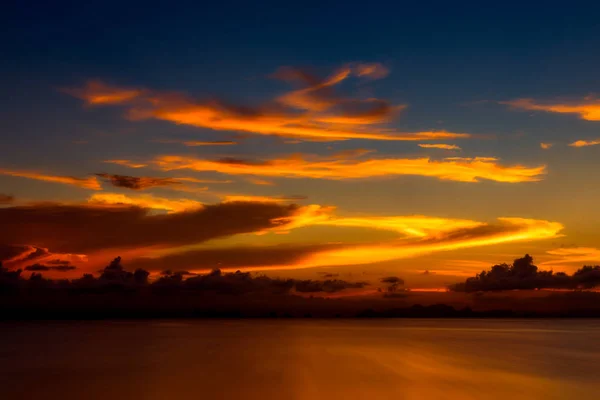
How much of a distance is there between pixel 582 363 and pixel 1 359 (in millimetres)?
60938

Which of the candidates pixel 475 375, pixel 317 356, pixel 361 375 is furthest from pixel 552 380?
pixel 317 356

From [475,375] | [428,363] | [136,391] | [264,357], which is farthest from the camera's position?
[264,357]

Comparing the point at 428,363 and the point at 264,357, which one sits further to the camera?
the point at 264,357

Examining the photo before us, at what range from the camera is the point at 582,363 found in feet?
234

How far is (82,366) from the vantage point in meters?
61.5

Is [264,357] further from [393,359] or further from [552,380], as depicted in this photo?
[552,380]

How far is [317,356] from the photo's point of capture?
74625 millimetres

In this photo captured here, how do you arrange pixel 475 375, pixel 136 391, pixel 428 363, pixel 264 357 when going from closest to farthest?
pixel 136 391 < pixel 475 375 < pixel 428 363 < pixel 264 357

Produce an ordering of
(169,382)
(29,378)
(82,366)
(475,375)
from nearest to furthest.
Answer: (169,382) < (29,378) < (475,375) < (82,366)

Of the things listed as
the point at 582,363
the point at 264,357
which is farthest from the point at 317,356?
the point at 582,363

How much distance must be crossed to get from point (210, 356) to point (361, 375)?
2705 centimetres

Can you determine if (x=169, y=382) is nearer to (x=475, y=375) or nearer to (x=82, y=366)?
(x=82, y=366)

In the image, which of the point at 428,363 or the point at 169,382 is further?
the point at 428,363

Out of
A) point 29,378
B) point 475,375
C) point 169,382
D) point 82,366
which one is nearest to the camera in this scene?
point 169,382
